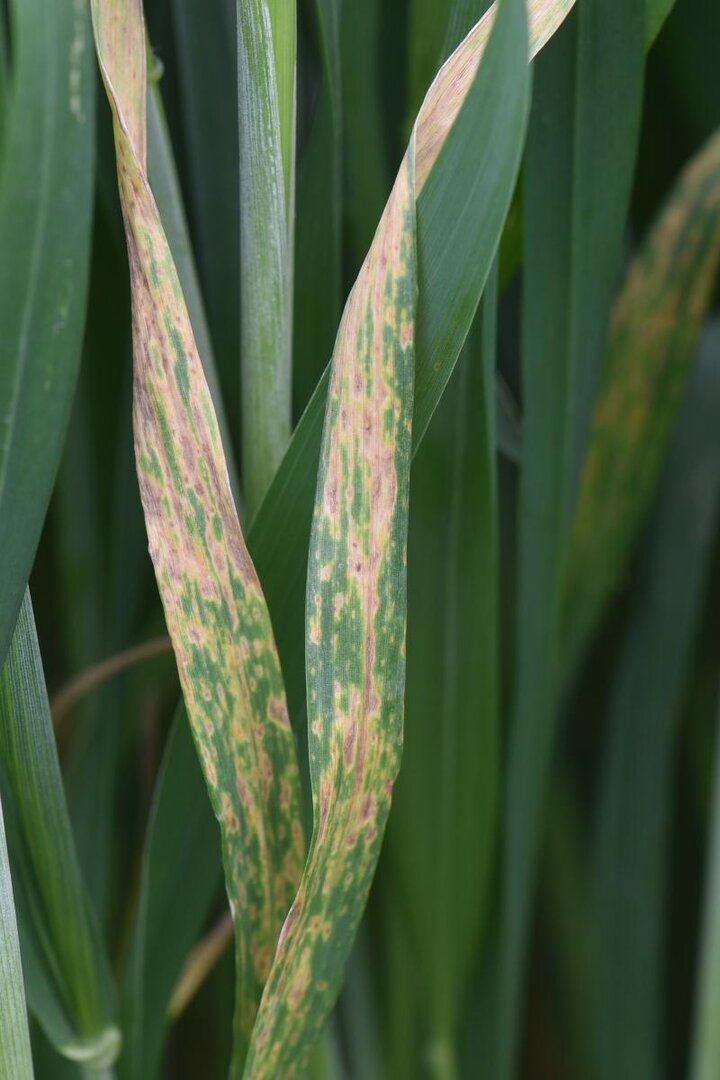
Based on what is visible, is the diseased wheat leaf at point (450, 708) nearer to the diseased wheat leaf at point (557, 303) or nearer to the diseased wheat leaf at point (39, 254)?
the diseased wheat leaf at point (557, 303)

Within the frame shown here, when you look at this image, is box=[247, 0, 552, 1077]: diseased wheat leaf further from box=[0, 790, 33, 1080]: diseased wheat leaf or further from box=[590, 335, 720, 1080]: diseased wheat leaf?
box=[590, 335, 720, 1080]: diseased wheat leaf

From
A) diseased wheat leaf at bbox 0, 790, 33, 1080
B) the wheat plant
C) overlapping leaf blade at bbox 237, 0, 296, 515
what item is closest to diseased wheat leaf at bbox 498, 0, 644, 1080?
the wheat plant

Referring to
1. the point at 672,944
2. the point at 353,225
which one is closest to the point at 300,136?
the point at 353,225

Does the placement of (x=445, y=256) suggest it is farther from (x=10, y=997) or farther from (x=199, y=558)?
(x=10, y=997)

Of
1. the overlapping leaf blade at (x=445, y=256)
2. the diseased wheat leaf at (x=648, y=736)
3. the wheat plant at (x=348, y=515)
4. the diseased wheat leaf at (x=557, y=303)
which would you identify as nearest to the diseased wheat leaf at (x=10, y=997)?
the wheat plant at (x=348, y=515)

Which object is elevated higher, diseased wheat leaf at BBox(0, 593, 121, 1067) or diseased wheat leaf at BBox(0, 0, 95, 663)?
diseased wheat leaf at BBox(0, 0, 95, 663)

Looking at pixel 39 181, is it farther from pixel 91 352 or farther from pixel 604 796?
pixel 604 796
